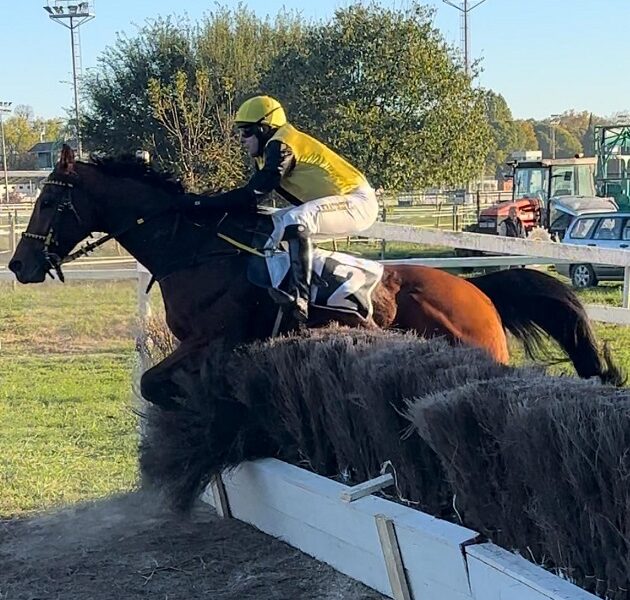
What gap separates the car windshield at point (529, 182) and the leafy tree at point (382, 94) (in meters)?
5.11

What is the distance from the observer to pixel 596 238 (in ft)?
66.2

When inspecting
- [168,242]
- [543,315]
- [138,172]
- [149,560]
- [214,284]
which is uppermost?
[138,172]

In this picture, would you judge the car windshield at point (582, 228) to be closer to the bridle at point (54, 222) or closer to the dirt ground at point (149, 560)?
the bridle at point (54, 222)

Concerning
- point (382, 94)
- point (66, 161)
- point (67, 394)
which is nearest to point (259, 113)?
point (66, 161)

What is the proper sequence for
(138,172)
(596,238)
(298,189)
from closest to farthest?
1. (298,189)
2. (138,172)
3. (596,238)

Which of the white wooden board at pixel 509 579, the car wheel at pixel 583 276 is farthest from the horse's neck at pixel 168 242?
the car wheel at pixel 583 276

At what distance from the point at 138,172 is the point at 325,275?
150 cm

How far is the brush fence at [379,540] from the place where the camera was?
284 cm

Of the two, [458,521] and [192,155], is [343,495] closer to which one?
[458,521]

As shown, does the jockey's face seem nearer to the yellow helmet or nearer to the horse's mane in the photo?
the yellow helmet

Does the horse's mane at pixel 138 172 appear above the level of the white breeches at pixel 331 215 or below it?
above

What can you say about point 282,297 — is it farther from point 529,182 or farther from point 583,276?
point 529,182

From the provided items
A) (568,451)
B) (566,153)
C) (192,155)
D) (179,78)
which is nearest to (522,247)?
(568,451)

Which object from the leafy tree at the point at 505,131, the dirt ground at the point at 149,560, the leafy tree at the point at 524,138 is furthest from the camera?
the leafy tree at the point at 524,138
